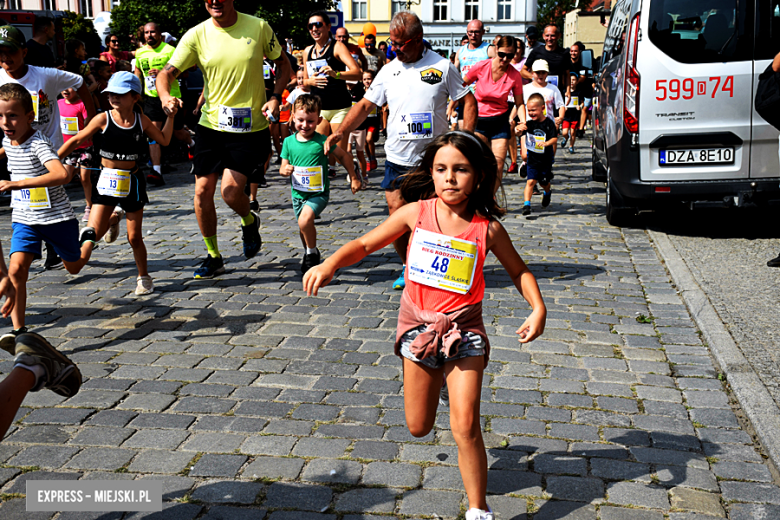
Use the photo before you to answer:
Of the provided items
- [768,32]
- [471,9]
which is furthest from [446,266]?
[471,9]

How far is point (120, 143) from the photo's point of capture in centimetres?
657

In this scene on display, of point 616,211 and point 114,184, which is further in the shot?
point 616,211

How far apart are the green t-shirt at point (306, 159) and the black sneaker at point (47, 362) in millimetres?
4479

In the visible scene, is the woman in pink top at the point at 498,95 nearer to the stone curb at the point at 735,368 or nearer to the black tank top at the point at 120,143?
the stone curb at the point at 735,368

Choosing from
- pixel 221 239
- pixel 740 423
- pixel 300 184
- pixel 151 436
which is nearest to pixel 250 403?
pixel 151 436

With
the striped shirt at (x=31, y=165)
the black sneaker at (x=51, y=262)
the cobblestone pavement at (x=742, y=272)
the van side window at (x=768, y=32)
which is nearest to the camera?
the cobblestone pavement at (x=742, y=272)

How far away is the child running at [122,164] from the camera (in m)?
6.52

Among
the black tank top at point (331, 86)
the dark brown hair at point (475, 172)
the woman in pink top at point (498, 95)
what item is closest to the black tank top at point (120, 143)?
the dark brown hair at point (475, 172)

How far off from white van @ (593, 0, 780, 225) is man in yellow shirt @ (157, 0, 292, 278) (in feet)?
12.2

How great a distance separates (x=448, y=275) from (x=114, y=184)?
4067 millimetres

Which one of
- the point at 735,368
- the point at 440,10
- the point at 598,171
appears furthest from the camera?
the point at 440,10

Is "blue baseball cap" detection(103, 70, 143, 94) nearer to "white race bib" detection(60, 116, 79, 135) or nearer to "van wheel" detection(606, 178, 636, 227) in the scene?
"white race bib" detection(60, 116, 79, 135)

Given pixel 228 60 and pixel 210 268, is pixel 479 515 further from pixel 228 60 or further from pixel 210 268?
pixel 228 60

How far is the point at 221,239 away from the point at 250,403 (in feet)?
15.4
